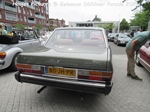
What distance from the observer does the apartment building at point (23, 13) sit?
33581mm

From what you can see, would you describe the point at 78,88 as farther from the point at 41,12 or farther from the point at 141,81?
the point at 41,12

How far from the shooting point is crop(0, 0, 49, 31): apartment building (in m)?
33.6

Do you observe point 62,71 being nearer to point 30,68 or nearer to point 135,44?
point 30,68

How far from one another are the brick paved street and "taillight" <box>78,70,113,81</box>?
77cm

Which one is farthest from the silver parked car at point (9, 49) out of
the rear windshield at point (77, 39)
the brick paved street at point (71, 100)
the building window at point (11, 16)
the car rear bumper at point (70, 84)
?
the building window at point (11, 16)

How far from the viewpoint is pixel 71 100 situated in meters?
2.95

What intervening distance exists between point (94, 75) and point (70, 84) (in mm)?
459

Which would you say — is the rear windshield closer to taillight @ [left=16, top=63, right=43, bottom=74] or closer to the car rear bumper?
taillight @ [left=16, top=63, right=43, bottom=74]

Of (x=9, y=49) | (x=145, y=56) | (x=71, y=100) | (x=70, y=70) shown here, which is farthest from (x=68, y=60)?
(x=145, y=56)

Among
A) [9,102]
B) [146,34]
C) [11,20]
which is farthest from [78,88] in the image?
[11,20]

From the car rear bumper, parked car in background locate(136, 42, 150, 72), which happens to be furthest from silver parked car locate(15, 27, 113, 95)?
parked car in background locate(136, 42, 150, 72)

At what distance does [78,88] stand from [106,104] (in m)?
0.96

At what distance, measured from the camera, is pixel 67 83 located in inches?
91.2

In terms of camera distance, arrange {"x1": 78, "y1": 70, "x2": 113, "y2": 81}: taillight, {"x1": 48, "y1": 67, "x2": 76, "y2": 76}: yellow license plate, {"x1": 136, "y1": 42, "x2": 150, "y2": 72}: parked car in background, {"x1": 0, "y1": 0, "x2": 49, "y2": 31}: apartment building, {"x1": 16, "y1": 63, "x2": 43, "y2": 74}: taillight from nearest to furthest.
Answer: {"x1": 78, "y1": 70, "x2": 113, "y2": 81}: taillight, {"x1": 48, "y1": 67, "x2": 76, "y2": 76}: yellow license plate, {"x1": 16, "y1": 63, "x2": 43, "y2": 74}: taillight, {"x1": 136, "y1": 42, "x2": 150, "y2": 72}: parked car in background, {"x1": 0, "y1": 0, "x2": 49, "y2": 31}: apartment building
